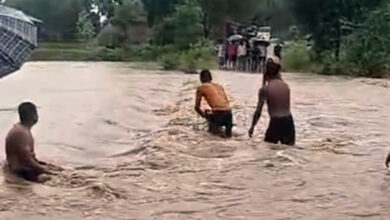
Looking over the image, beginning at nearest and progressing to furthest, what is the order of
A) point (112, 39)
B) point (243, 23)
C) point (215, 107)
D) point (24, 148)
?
point (24, 148) → point (215, 107) → point (243, 23) → point (112, 39)

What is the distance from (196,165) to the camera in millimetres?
10461

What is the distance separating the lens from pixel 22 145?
870cm

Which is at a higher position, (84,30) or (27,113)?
(27,113)

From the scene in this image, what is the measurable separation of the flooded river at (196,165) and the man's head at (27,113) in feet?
2.06

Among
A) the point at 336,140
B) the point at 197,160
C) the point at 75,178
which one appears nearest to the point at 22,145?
the point at 75,178

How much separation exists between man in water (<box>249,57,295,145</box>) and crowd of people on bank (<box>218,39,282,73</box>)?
921 inches

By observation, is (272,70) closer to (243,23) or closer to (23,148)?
(23,148)

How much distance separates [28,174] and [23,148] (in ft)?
1.02

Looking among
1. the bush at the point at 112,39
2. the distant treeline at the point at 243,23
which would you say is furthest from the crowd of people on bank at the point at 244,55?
the bush at the point at 112,39

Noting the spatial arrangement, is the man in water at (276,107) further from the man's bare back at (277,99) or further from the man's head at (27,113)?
the man's head at (27,113)

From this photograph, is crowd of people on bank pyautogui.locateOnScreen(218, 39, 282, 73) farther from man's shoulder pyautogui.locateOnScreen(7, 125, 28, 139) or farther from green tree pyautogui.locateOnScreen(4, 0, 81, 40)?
man's shoulder pyautogui.locateOnScreen(7, 125, 28, 139)

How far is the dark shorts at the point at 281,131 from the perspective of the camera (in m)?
10.8

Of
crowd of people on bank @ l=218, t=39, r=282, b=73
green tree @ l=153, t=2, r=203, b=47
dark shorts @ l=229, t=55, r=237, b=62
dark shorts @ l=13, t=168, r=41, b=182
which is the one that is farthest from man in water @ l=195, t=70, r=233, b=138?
green tree @ l=153, t=2, r=203, b=47

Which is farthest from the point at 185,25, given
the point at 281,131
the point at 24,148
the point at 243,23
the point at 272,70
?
the point at 24,148
